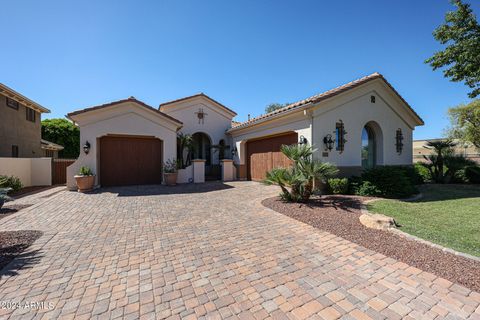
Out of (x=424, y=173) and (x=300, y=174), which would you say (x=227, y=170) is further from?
(x=424, y=173)

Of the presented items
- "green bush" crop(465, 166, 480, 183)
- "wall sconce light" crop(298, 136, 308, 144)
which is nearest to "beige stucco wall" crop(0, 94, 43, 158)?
"wall sconce light" crop(298, 136, 308, 144)

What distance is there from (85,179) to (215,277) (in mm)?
10550

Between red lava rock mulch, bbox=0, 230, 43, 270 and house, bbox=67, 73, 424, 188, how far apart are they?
7145 millimetres

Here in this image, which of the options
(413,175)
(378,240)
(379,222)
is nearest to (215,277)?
(378,240)

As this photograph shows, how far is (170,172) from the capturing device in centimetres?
1274

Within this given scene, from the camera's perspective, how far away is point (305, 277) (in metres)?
3.17

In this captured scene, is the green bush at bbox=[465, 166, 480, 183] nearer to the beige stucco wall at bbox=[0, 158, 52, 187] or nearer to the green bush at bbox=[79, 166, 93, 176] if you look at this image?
the green bush at bbox=[79, 166, 93, 176]

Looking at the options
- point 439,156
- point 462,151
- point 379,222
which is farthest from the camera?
point 462,151

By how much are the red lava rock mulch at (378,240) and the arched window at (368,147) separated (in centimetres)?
552

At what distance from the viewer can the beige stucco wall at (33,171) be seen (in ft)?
39.9

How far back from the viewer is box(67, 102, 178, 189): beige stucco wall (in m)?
11.4

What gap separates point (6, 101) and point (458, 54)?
27806 millimetres

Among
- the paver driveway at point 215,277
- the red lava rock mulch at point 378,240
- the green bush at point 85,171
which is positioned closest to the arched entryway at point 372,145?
the red lava rock mulch at point 378,240

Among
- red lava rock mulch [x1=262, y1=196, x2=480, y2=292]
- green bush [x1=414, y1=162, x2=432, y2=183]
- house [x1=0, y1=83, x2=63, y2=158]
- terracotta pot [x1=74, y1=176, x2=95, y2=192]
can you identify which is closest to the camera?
red lava rock mulch [x1=262, y1=196, x2=480, y2=292]
